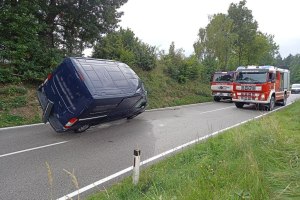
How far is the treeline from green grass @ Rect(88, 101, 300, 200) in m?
10.5

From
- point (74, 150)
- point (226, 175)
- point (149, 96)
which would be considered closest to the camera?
point (226, 175)

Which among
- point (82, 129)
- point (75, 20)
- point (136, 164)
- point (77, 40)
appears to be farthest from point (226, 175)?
point (77, 40)

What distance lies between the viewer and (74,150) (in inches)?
284

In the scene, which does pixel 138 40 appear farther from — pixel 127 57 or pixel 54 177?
pixel 54 177

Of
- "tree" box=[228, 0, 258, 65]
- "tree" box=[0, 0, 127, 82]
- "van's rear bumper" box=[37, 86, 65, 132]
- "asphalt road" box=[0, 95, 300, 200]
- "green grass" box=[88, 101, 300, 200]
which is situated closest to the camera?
"green grass" box=[88, 101, 300, 200]

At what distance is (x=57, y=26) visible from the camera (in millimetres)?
17516

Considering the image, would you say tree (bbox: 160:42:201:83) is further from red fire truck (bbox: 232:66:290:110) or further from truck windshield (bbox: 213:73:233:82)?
red fire truck (bbox: 232:66:290:110)

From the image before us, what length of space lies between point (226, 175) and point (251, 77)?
13796 millimetres

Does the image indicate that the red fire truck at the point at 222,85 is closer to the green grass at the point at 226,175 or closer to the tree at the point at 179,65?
the tree at the point at 179,65

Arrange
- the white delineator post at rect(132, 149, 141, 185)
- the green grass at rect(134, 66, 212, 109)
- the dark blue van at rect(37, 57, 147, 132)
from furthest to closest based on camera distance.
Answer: the green grass at rect(134, 66, 212, 109) → the dark blue van at rect(37, 57, 147, 132) → the white delineator post at rect(132, 149, 141, 185)

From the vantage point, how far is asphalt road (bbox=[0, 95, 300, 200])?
500 centimetres

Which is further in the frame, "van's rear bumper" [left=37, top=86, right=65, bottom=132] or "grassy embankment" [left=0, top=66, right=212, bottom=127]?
"grassy embankment" [left=0, top=66, right=212, bottom=127]

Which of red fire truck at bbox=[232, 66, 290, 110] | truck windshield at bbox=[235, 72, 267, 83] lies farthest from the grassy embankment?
truck windshield at bbox=[235, 72, 267, 83]

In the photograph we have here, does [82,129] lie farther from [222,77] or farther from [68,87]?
[222,77]
